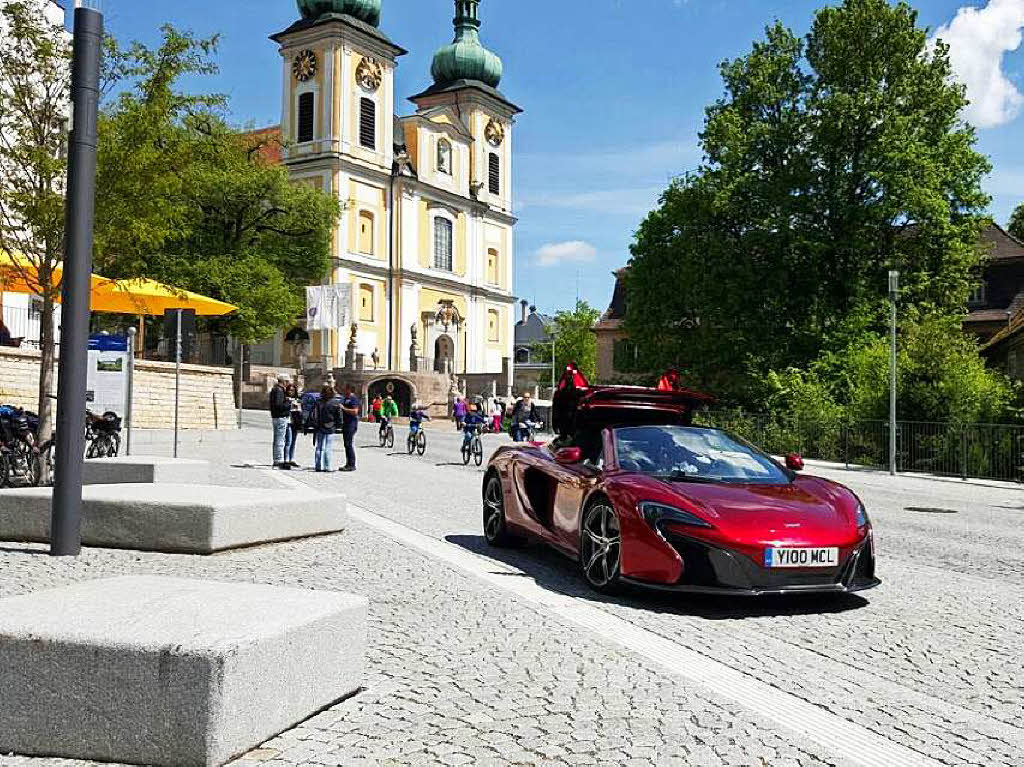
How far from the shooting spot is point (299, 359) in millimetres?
62938

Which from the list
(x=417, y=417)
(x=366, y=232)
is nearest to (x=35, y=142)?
(x=417, y=417)

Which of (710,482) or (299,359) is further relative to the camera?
(299,359)

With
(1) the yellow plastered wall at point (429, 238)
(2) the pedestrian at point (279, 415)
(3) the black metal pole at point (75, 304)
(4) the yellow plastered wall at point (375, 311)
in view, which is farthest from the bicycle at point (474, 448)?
(1) the yellow plastered wall at point (429, 238)

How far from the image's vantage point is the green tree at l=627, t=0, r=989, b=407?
35281 millimetres

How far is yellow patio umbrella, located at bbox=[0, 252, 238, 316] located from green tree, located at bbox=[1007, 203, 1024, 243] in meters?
52.3

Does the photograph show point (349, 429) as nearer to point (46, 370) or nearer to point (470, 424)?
point (470, 424)

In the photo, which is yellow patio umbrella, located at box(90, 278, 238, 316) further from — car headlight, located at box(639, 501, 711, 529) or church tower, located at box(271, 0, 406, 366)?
church tower, located at box(271, 0, 406, 366)

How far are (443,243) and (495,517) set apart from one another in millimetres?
68740

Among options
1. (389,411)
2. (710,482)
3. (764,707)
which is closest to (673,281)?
(389,411)

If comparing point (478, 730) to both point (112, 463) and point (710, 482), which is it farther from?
point (112, 463)

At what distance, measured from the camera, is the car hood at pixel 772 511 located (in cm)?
645

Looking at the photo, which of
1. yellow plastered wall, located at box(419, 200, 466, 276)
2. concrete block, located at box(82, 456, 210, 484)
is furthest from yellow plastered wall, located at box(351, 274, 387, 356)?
concrete block, located at box(82, 456, 210, 484)

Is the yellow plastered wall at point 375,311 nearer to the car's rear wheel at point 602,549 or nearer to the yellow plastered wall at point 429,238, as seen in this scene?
the yellow plastered wall at point 429,238

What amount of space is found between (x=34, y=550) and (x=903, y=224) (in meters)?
33.6
